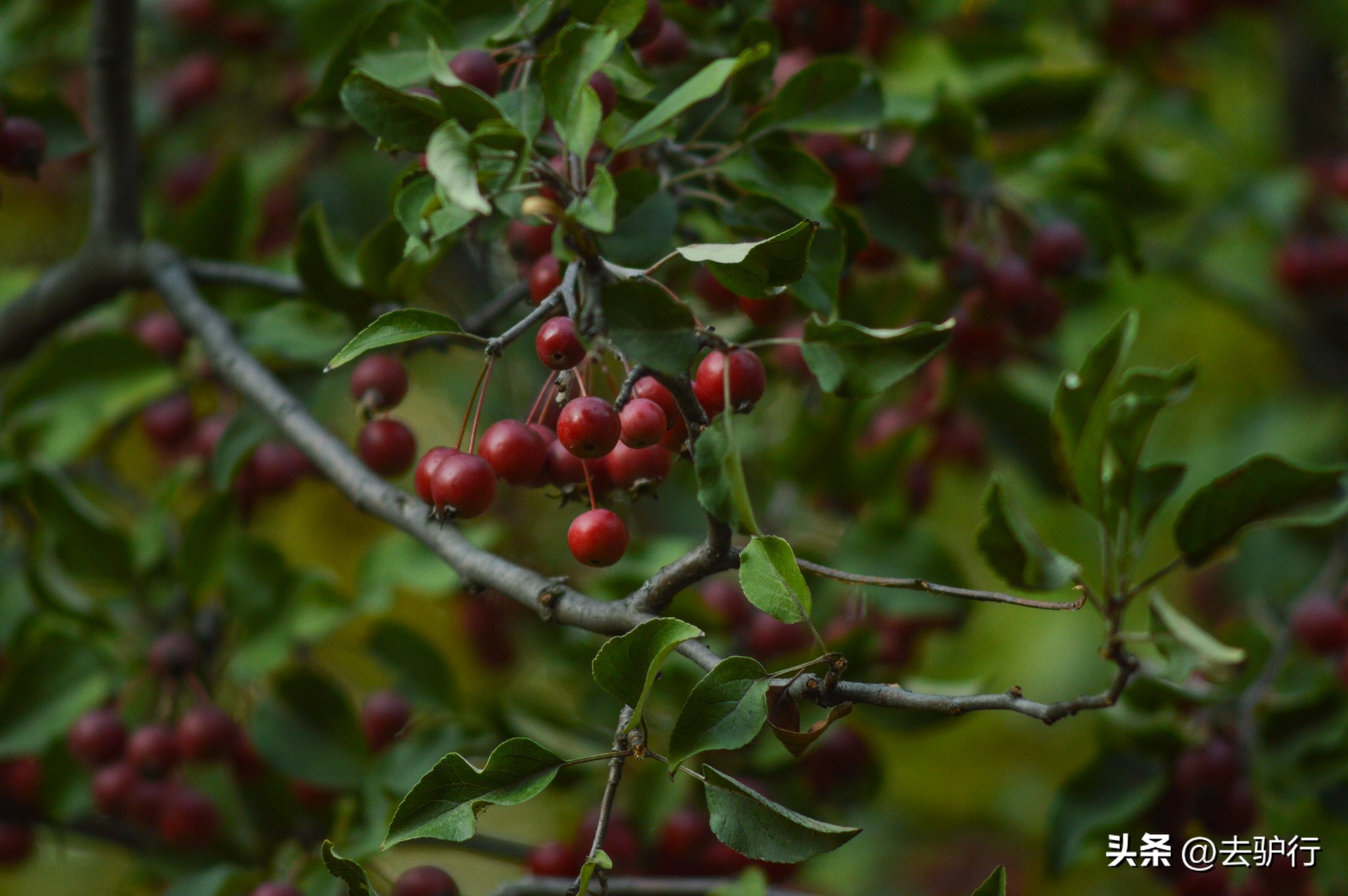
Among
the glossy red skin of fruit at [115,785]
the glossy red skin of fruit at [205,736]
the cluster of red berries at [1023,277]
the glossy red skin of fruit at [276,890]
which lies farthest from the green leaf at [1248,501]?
the glossy red skin of fruit at [115,785]

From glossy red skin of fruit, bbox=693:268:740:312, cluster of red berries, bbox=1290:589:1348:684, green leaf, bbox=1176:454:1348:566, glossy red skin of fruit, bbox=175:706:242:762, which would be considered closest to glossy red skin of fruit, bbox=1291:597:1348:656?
cluster of red berries, bbox=1290:589:1348:684

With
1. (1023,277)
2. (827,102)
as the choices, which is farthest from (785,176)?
(1023,277)

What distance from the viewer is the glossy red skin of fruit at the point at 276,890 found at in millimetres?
1040

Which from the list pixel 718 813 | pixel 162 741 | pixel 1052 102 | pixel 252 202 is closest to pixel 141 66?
pixel 252 202

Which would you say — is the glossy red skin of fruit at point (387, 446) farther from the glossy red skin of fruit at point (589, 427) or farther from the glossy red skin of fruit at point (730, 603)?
the glossy red skin of fruit at point (730, 603)

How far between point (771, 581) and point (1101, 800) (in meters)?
0.70

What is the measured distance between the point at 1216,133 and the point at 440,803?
1.78m

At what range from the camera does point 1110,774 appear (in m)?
1.25

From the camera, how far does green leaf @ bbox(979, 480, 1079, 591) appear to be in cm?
78

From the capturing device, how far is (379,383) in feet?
3.19

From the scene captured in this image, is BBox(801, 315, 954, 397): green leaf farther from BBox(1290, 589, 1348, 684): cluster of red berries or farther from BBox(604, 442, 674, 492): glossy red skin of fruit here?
BBox(1290, 589, 1348, 684): cluster of red berries

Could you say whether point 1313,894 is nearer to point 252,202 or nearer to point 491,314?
point 491,314

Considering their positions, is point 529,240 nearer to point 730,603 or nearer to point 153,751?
point 730,603

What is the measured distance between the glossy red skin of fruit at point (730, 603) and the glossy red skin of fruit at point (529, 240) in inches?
21.8
